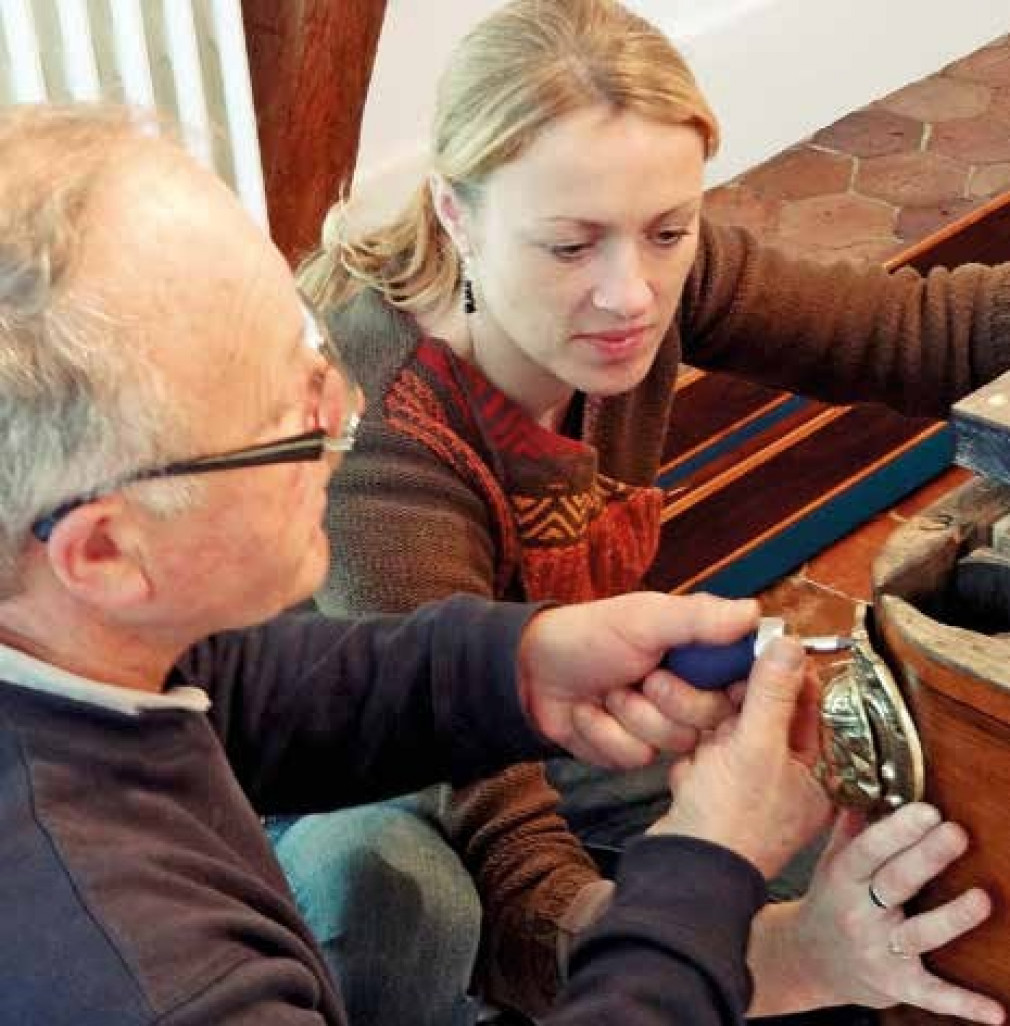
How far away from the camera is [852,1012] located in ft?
5.63

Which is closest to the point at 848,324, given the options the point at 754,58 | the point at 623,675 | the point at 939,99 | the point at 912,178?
the point at 623,675

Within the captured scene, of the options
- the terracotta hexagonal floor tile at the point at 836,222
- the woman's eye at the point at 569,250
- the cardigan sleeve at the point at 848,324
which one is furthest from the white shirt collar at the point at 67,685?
the terracotta hexagonal floor tile at the point at 836,222

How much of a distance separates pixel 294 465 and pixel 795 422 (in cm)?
160

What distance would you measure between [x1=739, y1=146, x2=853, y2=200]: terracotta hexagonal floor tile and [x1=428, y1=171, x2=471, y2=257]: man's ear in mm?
1386

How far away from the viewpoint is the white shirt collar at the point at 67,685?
874 mm

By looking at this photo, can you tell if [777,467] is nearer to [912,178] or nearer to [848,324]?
[912,178]

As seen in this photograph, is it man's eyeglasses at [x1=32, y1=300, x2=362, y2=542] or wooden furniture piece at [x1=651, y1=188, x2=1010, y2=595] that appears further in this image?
wooden furniture piece at [x1=651, y1=188, x2=1010, y2=595]

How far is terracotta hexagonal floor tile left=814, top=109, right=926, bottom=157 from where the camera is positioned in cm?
287

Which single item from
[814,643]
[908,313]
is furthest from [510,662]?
[908,313]

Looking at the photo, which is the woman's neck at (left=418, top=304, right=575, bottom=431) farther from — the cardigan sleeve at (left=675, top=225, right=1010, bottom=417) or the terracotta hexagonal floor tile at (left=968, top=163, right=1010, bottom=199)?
the terracotta hexagonal floor tile at (left=968, top=163, right=1010, bottom=199)

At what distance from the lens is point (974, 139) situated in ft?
9.34

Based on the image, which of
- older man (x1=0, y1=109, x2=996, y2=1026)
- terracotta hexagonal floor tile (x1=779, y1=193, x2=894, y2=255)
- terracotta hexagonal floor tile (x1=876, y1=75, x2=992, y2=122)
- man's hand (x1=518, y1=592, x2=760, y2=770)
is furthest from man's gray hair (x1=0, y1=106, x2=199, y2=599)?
terracotta hexagonal floor tile (x1=876, y1=75, x2=992, y2=122)

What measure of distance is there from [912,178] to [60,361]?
84.6 inches

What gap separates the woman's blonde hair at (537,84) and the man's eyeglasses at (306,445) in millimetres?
386
